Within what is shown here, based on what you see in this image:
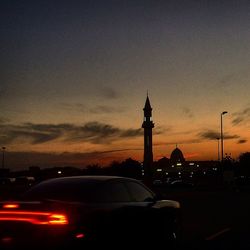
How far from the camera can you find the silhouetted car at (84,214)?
293 inches

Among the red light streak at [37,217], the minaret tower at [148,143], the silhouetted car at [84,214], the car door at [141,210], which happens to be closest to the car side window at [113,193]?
the silhouetted car at [84,214]

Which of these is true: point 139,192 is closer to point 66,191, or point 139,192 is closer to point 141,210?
point 141,210

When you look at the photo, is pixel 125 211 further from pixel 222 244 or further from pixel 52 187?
pixel 222 244

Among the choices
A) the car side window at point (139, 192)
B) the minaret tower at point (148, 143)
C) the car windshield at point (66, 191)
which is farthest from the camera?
the minaret tower at point (148, 143)

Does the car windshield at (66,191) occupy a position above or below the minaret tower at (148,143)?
below

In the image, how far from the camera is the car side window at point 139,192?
9422 mm

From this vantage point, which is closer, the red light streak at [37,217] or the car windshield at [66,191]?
the red light streak at [37,217]

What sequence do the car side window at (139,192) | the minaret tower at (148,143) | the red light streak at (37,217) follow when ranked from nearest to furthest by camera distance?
the red light streak at (37,217), the car side window at (139,192), the minaret tower at (148,143)

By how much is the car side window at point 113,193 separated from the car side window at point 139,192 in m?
0.21

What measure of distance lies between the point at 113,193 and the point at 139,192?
102 centimetres

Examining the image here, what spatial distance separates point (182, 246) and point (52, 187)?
3686 millimetres

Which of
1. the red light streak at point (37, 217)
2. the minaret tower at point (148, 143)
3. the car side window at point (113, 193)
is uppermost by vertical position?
the minaret tower at point (148, 143)

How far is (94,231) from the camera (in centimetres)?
801

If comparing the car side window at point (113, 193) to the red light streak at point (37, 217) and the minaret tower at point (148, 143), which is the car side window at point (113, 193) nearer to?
the red light streak at point (37, 217)
